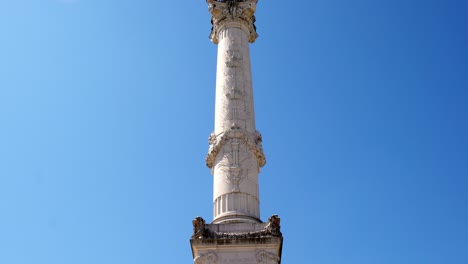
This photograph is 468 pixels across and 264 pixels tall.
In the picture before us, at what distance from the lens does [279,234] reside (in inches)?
898

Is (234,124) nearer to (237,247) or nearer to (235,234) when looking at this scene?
(235,234)

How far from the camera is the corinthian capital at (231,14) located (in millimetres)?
29719

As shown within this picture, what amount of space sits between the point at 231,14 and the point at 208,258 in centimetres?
1254

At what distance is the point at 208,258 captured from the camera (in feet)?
73.8

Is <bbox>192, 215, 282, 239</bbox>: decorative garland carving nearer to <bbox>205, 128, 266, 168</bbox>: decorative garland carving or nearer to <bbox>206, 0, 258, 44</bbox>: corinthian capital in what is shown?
<bbox>205, 128, 266, 168</bbox>: decorative garland carving

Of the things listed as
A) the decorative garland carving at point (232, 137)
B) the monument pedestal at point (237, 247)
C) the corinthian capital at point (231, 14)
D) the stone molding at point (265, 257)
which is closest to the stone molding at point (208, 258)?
the monument pedestal at point (237, 247)

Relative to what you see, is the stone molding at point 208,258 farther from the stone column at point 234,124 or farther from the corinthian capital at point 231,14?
the corinthian capital at point 231,14

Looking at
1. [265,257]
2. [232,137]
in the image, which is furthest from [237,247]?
[232,137]

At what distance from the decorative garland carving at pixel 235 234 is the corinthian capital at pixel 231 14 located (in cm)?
1058

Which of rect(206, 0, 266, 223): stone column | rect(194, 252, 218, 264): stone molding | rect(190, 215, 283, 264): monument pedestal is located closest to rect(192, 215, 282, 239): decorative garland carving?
rect(190, 215, 283, 264): monument pedestal

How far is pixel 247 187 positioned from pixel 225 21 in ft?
30.1

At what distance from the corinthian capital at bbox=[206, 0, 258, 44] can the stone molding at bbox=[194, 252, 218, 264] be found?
11793 mm

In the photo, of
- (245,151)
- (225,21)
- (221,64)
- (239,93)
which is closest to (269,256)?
(245,151)

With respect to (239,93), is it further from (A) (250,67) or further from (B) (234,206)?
(B) (234,206)
